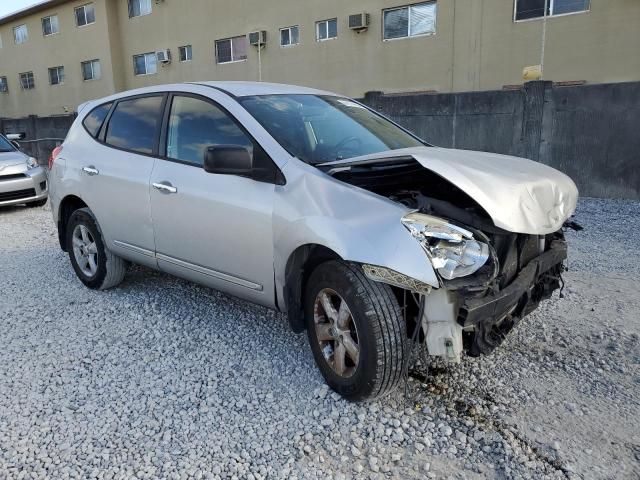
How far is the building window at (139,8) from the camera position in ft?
76.3

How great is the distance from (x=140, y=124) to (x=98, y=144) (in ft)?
2.00

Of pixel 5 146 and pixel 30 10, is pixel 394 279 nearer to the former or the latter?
pixel 5 146

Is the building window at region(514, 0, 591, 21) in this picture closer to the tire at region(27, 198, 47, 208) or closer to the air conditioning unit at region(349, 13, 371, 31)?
the air conditioning unit at region(349, 13, 371, 31)

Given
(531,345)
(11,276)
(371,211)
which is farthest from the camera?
(11,276)

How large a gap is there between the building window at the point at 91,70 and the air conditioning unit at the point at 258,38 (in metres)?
10.2

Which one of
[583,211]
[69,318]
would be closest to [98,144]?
[69,318]

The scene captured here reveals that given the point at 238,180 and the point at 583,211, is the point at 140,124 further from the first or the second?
the point at 583,211

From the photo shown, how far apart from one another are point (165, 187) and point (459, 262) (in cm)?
223

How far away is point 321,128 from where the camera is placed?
365 cm

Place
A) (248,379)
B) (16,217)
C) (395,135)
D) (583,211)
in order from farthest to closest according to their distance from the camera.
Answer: (16,217) → (583,211) → (395,135) → (248,379)

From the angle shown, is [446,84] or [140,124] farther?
[446,84]

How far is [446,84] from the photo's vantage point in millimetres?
15258

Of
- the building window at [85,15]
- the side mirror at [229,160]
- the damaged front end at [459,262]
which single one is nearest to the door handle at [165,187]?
the side mirror at [229,160]

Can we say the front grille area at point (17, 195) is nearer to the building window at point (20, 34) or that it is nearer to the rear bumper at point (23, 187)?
the rear bumper at point (23, 187)
